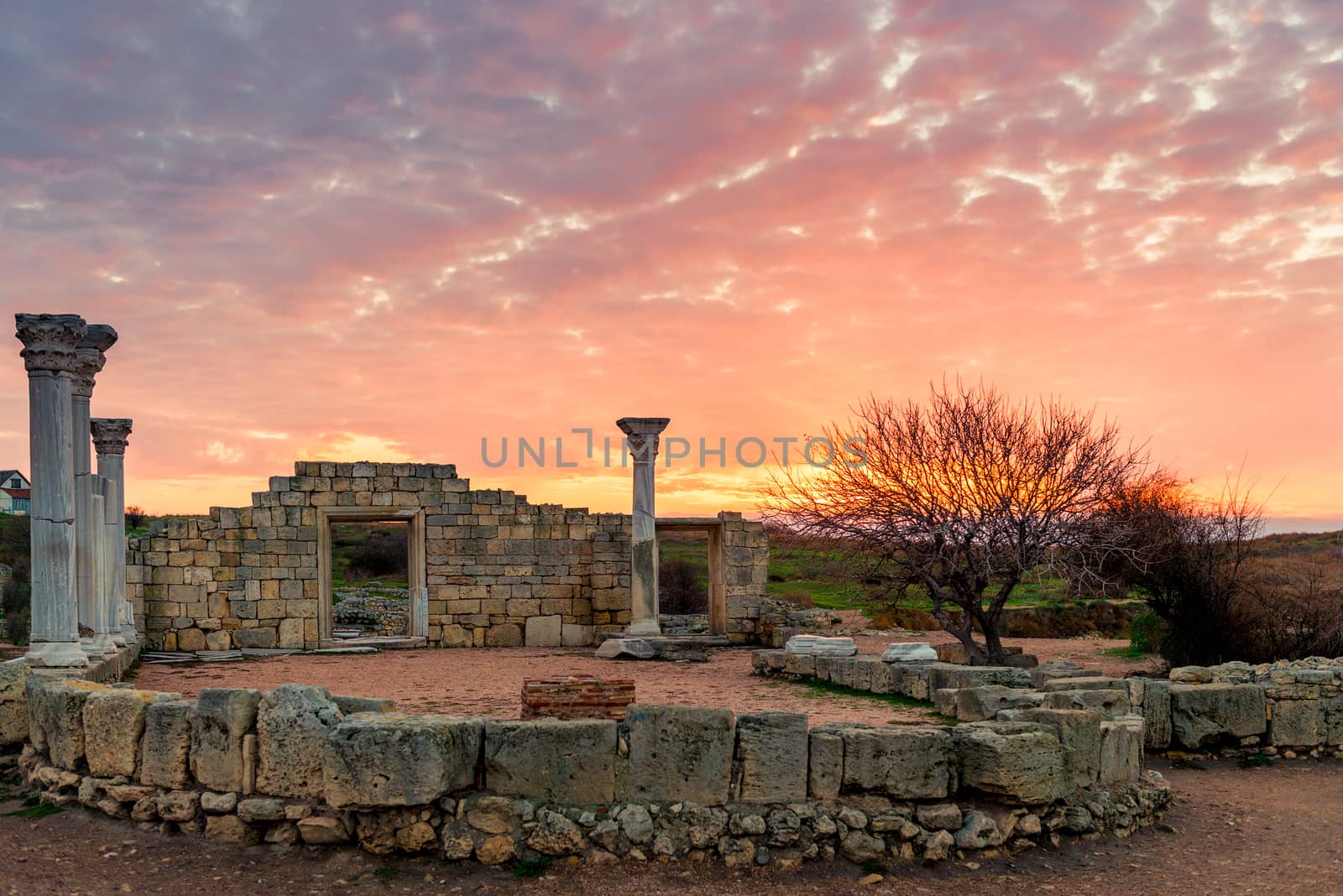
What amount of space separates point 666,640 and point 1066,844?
1207 cm

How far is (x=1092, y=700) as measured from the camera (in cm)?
972

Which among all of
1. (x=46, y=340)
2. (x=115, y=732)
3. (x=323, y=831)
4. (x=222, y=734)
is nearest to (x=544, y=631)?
(x=46, y=340)

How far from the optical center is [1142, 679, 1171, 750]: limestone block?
1022cm

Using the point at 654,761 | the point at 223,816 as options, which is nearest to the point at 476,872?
the point at 654,761

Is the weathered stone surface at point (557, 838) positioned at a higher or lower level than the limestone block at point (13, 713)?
lower

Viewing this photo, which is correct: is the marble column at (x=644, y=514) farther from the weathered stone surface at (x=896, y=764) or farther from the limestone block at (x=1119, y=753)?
the weathered stone surface at (x=896, y=764)

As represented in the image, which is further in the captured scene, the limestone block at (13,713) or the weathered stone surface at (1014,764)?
the limestone block at (13,713)

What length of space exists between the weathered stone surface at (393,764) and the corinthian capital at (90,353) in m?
8.75

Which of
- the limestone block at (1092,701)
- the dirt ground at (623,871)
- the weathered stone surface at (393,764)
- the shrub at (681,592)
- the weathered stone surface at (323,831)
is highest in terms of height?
the weathered stone surface at (393,764)

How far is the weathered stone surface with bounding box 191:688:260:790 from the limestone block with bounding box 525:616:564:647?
13.6 m

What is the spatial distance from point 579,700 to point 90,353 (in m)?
9.33

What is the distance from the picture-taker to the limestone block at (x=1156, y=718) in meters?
10.2

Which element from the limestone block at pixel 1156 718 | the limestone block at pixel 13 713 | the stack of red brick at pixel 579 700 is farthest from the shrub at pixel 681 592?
the stack of red brick at pixel 579 700

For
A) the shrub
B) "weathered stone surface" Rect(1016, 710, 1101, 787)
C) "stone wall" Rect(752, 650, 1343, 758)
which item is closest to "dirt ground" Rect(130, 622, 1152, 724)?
"stone wall" Rect(752, 650, 1343, 758)
